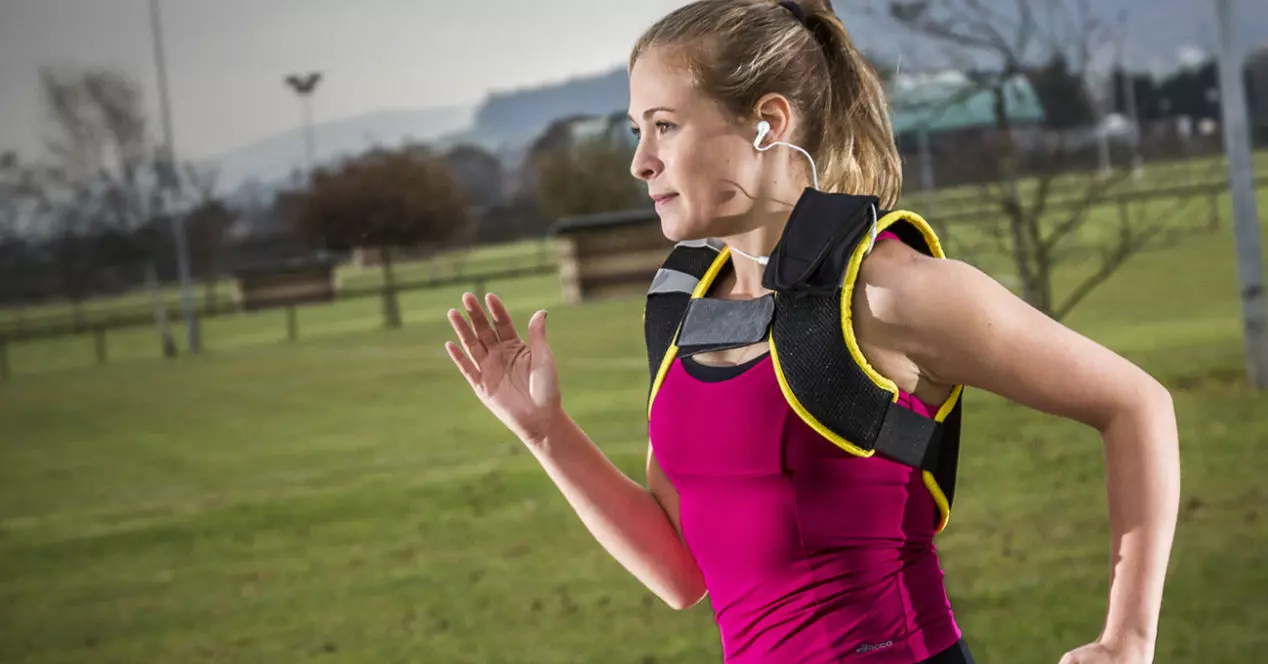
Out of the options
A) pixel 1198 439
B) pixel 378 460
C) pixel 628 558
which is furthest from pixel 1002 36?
pixel 628 558

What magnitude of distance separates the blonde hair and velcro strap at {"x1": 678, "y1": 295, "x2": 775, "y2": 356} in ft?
0.39

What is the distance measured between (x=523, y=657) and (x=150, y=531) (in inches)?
118

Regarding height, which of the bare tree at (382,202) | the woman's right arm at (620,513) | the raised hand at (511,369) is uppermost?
the bare tree at (382,202)

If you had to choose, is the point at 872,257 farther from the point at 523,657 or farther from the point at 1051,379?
the point at 523,657

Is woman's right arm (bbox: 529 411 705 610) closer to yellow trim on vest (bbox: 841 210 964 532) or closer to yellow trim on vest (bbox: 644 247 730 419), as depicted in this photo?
yellow trim on vest (bbox: 644 247 730 419)

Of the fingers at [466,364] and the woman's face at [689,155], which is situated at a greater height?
the woman's face at [689,155]

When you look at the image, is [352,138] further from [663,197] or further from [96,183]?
[663,197]

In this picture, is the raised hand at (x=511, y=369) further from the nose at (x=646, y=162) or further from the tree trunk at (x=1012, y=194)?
the tree trunk at (x=1012, y=194)

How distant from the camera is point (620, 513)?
134cm

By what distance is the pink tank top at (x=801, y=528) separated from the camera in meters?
1.11

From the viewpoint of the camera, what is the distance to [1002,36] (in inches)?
302

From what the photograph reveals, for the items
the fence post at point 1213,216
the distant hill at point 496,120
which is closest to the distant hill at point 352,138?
the distant hill at point 496,120

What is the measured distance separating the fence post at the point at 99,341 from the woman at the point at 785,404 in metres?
14.1

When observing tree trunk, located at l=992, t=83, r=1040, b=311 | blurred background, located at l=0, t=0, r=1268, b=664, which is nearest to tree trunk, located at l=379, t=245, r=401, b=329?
blurred background, located at l=0, t=0, r=1268, b=664
